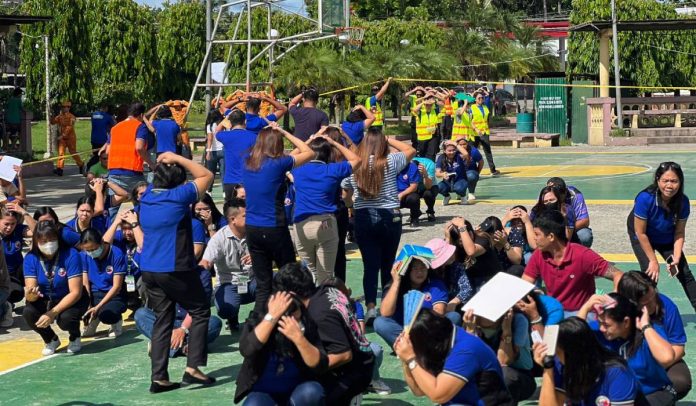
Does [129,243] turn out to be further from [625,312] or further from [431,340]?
[625,312]

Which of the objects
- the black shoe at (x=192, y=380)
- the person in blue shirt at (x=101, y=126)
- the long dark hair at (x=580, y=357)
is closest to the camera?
the long dark hair at (x=580, y=357)

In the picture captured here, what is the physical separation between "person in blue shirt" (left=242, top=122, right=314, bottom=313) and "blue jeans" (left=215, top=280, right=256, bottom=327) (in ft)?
1.60

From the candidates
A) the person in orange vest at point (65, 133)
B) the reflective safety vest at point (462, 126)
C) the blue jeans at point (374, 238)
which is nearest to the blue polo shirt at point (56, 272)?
the blue jeans at point (374, 238)

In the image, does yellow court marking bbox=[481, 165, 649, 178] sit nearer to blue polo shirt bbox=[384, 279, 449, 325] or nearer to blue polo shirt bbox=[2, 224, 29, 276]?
blue polo shirt bbox=[2, 224, 29, 276]

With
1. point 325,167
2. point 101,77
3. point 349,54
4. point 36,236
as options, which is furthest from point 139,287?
point 101,77

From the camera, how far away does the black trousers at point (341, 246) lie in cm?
1080

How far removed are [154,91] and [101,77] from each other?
2.45 meters

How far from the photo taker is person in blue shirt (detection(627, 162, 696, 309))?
9.46m

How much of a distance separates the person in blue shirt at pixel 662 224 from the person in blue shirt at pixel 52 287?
4.64 m

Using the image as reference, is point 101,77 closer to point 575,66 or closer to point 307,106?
point 575,66

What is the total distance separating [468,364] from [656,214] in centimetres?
422

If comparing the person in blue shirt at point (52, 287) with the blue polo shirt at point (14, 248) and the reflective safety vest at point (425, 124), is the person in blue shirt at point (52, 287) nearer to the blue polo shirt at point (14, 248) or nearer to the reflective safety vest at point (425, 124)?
the blue polo shirt at point (14, 248)

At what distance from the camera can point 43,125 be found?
159ft

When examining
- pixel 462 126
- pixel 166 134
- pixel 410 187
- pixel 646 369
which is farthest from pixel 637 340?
pixel 462 126
